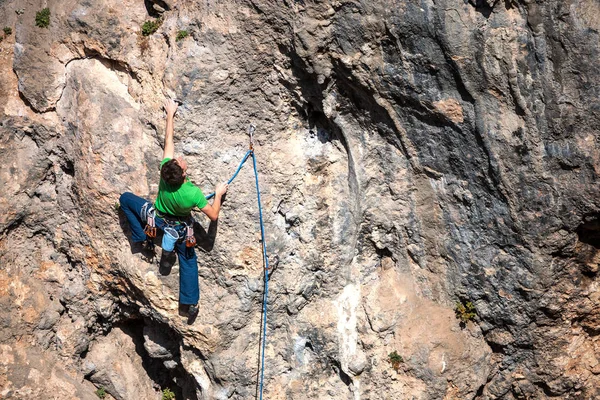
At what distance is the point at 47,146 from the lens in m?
9.71

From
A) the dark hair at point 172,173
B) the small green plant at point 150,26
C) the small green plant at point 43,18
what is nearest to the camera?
the dark hair at point 172,173

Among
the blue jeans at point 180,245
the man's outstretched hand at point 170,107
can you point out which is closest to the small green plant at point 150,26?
the man's outstretched hand at point 170,107

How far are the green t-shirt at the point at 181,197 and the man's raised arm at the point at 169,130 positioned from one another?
19 centimetres

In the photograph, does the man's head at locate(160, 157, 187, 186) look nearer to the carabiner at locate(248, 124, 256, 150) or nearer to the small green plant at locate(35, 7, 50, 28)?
the carabiner at locate(248, 124, 256, 150)

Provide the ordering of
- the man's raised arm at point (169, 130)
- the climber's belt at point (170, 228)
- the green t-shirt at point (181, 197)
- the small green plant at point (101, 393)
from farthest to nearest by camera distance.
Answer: the small green plant at point (101, 393) → the climber's belt at point (170, 228) → the man's raised arm at point (169, 130) → the green t-shirt at point (181, 197)

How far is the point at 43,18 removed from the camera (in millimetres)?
9156

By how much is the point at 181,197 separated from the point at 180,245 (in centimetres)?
103

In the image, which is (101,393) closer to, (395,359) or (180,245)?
(180,245)

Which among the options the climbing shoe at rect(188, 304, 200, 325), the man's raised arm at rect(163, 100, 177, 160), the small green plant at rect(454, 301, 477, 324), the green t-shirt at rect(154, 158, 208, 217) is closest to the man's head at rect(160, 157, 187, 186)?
the green t-shirt at rect(154, 158, 208, 217)

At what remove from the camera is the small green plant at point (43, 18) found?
9156 millimetres

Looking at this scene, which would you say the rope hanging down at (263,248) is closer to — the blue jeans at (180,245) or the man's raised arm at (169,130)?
the blue jeans at (180,245)

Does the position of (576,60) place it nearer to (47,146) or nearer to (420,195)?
(420,195)

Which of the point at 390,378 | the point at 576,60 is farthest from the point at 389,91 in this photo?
the point at 390,378

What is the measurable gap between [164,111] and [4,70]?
2.65 m
